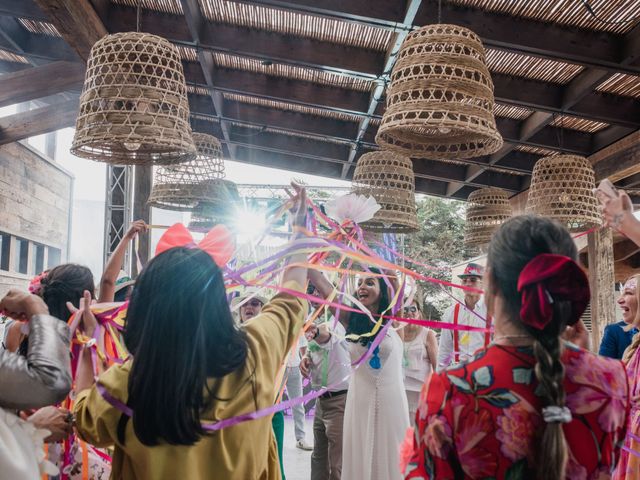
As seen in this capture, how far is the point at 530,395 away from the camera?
45.4 inches

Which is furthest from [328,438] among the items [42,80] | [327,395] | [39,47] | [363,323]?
[39,47]

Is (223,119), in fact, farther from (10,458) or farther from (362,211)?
(10,458)

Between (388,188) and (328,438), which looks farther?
(388,188)

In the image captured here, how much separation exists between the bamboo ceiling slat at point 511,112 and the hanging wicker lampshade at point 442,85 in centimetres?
300

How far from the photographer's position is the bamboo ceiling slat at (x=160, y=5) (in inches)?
183

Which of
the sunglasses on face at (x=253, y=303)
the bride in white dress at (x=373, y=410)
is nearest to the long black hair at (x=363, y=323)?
the bride in white dress at (x=373, y=410)

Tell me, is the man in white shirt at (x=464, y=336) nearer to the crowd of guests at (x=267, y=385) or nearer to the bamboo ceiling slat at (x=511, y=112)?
the bamboo ceiling slat at (x=511, y=112)

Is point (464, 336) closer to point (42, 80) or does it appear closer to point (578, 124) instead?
point (578, 124)

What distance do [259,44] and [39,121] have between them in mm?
2987

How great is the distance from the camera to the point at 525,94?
477 centimetres

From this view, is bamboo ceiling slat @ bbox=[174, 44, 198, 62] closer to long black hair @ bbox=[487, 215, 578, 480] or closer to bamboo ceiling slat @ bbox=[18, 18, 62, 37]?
bamboo ceiling slat @ bbox=[18, 18, 62, 37]

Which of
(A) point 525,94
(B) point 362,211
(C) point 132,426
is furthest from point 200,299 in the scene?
(A) point 525,94

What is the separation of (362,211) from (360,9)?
73.6 inches

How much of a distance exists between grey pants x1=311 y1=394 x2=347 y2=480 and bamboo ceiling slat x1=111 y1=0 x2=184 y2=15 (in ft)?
10.8
